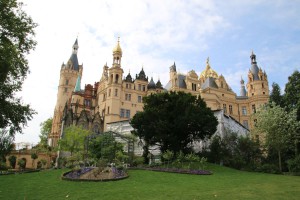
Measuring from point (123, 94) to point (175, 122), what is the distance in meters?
28.8

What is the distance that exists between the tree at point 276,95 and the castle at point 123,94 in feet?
68.1

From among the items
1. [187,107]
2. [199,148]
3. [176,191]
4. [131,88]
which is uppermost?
[131,88]

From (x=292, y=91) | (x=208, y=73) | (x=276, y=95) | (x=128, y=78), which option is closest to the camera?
(x=292, y=91)

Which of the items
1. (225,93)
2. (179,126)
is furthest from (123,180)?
(225,93)

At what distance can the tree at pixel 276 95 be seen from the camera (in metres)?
35.8

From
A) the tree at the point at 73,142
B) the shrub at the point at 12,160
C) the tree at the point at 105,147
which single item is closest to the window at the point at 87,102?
the tree at the point at 73,142

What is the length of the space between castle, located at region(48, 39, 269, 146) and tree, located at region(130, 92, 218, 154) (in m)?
22.6

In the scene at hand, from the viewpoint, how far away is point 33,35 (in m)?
20.1

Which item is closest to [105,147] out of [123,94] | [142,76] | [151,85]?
[123,94]

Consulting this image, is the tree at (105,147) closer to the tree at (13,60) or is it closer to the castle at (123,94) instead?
the tree at (13,60)

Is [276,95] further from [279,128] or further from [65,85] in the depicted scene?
[65,85]

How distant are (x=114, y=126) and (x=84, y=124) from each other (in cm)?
1098

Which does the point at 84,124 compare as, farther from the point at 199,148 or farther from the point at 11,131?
the point at 11,131

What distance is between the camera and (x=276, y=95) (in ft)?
120
